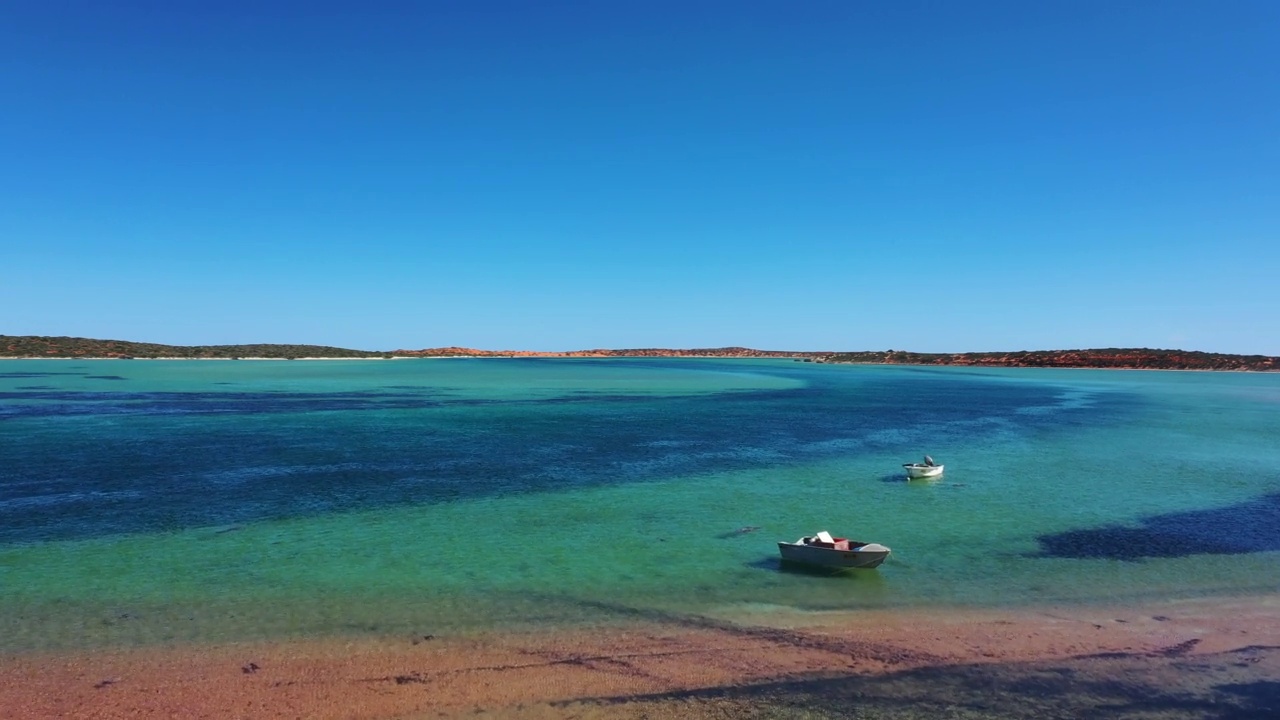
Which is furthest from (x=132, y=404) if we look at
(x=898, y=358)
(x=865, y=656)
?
(x=898, y=358)

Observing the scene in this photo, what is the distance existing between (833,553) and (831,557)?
0.16 m

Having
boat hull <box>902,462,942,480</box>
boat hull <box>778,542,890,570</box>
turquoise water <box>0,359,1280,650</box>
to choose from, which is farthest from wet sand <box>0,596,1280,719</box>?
boat hull <box>902,462,942,480</box>

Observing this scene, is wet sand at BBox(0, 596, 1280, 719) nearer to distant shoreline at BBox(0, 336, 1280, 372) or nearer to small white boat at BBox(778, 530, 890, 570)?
small white boat at BBox(778, 530, 890, 570)

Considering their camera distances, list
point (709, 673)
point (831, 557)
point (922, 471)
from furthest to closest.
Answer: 1. point (922, 471)
2. point (831, 557)
3. point (709, 673)

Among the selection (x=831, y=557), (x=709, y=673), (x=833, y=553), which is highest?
(x=833, y=553)

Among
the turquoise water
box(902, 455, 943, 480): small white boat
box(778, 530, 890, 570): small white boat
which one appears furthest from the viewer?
box(902, 455, 943, 480): small white boat

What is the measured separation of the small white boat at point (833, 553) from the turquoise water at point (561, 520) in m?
0.44

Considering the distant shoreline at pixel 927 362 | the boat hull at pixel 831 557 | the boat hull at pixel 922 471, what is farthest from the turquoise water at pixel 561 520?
the distant shoreline at pixel 927 362

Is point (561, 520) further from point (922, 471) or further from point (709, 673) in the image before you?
point (922, 471)

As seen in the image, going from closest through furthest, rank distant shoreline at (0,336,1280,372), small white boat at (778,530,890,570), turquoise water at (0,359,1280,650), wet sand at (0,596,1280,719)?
wet sand at (0,596,1280,719), turquoise water at (0,359,1280,650), small white boat at (778,530,890,570), distant shoreline at (0,336,1280,372)

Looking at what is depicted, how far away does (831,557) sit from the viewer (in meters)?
14.2

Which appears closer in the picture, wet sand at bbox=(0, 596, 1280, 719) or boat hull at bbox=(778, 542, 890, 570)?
wet sand at bbox=(0, 596, 1280, 719)

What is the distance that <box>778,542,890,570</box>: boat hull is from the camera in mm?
14031

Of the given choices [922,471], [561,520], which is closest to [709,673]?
[561,520]
